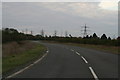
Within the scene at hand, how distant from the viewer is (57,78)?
11.5 m

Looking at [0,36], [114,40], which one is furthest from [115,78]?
[114,40]

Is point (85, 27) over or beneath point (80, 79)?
over

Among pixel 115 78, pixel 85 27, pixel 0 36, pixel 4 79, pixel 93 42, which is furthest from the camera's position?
pixel 85 27

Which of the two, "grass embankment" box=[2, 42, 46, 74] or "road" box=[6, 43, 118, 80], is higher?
"grass embankment" box=[2, 42, 46, 74]

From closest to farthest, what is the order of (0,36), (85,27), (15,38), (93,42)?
(0,36)
(15,38)
(93,42)
(85,27)

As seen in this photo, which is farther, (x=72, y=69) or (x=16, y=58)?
(x=16, y=58)

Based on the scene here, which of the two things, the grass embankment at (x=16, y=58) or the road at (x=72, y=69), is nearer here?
the road at (x=72, y=69)

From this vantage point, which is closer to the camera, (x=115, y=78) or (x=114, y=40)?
(x=115, y=78)

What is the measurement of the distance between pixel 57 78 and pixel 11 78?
1.84 m

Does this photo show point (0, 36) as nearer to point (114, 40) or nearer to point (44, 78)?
point (114, 40)

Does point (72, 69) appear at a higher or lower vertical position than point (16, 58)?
lower

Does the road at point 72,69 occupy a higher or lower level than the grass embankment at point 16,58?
lower

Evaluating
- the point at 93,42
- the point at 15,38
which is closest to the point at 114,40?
the point at 93,42

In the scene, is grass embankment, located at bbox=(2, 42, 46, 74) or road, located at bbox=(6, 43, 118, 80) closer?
road, located at bbox=(6, 43, 118, 80)
